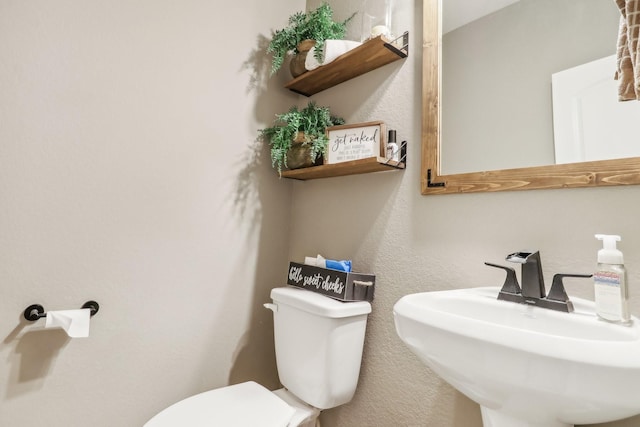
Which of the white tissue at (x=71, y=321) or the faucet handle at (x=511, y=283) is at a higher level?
the faucet handle at (x=511, y=283)

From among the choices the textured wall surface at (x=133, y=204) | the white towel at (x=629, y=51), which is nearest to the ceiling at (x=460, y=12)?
the white towel at (x=629, y=51)

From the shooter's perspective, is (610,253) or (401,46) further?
(401,46)

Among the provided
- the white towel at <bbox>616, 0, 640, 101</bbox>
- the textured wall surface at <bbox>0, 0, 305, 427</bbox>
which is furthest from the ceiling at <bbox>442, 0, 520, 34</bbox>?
the textured wall surface at <bbox>0, 0, 305, 427</bbox>

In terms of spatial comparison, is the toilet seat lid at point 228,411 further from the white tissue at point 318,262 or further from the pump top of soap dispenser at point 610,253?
the pump top of soap dispenser at point 610,253

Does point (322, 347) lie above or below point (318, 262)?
below

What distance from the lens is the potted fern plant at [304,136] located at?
126 cm

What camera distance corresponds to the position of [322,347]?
1016 mm

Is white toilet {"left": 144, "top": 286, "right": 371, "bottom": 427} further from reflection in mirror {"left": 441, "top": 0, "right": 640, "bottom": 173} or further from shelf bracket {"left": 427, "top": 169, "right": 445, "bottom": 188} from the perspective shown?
reflection in mirror {"left": 441, "top": 0, "right": 640, "bottom": 173}

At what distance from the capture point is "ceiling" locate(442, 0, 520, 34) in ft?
3.48

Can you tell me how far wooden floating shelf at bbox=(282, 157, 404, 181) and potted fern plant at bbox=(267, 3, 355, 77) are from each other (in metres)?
0.46

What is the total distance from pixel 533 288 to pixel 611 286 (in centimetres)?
14

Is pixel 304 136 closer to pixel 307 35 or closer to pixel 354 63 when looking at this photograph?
pixel 354 63

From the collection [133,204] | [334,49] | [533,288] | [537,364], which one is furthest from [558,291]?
[133,204]

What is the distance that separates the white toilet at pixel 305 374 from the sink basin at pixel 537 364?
0.43 meters
